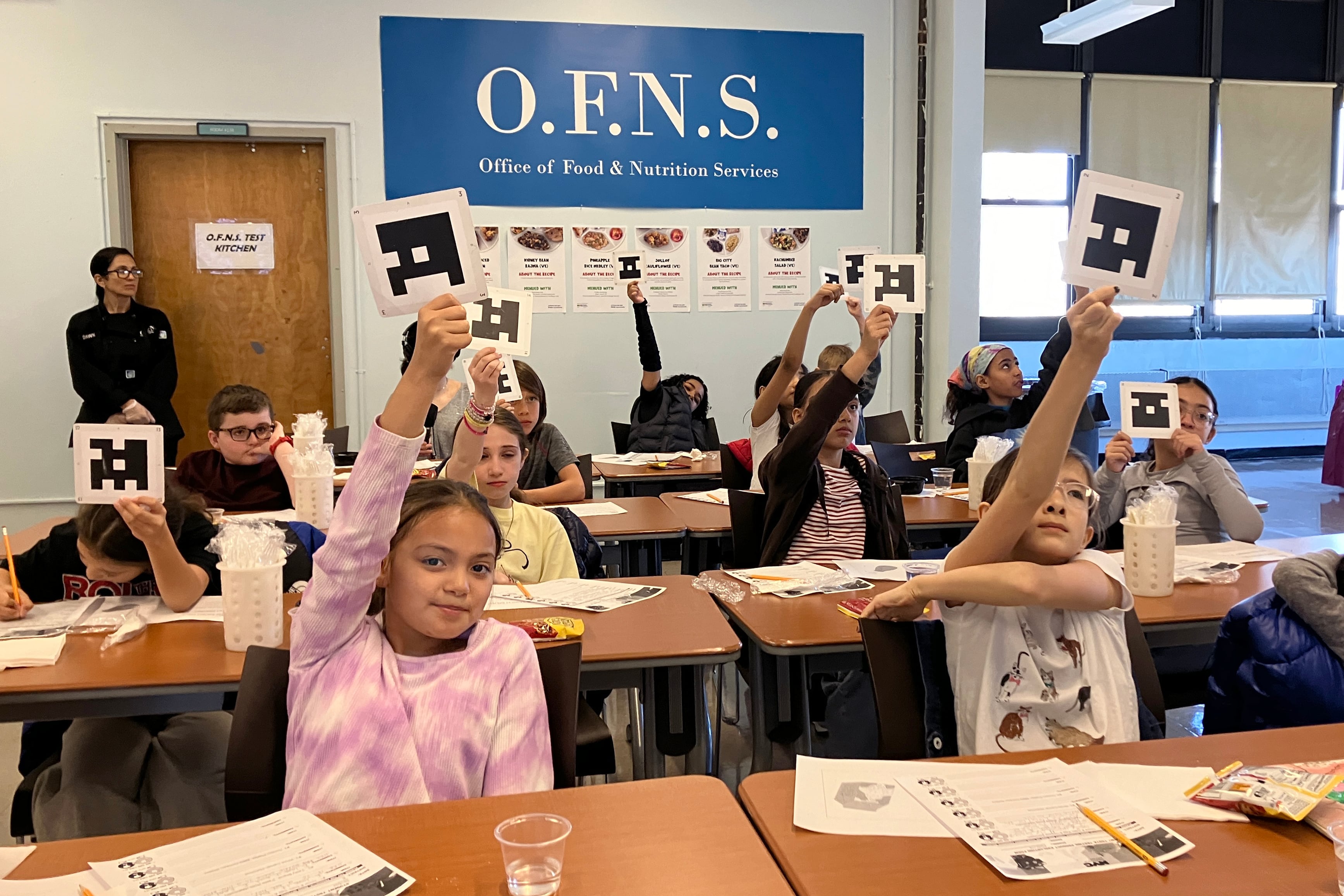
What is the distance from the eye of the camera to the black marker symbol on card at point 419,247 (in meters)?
1.79

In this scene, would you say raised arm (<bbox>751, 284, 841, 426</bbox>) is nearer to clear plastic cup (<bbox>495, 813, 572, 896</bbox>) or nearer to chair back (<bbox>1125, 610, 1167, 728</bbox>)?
chair back (<bbox>1125, 610, 1167, 728</bbox>)

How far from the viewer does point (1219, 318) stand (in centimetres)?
960

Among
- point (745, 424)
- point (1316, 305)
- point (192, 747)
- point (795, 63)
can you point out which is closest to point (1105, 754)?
point (192, 747)

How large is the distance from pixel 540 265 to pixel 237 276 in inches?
74.9

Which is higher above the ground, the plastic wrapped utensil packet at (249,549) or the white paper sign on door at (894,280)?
the white paper sign on door at (894,280)

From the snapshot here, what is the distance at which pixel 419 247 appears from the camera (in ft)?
5.90

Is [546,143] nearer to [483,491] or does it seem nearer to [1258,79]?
[483,491]

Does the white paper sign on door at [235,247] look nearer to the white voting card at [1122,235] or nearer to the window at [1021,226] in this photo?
the white voting card at [1122,235]

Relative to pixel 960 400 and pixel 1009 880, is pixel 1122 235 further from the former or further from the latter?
pixel 960 400

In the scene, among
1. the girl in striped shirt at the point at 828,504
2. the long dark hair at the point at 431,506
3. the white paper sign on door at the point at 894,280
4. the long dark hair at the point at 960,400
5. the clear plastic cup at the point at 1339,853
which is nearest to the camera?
the clear plastic cup at the point at 1339,853

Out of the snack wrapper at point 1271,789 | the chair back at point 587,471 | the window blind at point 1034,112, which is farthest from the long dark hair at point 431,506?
the window blind at point 1034,112

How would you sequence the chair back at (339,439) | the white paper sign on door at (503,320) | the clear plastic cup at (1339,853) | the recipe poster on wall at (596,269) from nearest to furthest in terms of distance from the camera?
the clear plastic cup at (1339,853) < the white paper sign on door at (503,320) < the chair back at (339,439) < the recipe poster on wall at (596,269)

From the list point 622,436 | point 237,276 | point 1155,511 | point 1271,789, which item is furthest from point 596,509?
point 237,276

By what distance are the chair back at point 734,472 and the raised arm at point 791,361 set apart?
0.59ft
